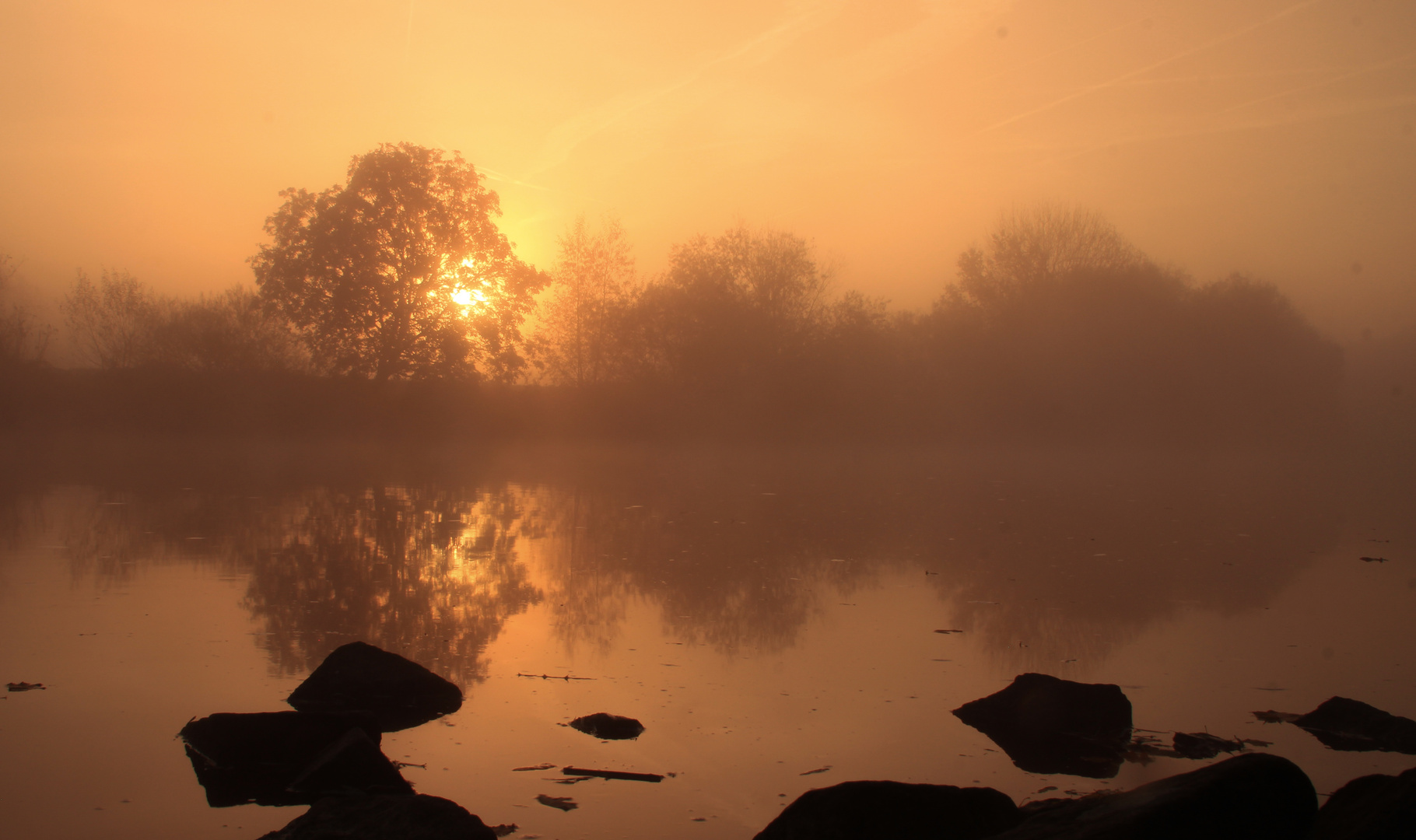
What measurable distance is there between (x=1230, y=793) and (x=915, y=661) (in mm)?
2405

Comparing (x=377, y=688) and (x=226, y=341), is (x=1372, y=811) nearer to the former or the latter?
(x=377, y=688)

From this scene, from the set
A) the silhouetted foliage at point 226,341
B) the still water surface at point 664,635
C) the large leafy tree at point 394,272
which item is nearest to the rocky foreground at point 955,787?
the still water surface at point 664,635

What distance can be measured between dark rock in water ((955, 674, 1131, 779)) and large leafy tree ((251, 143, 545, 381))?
98.0ft

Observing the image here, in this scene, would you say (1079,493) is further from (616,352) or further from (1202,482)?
(616,352)

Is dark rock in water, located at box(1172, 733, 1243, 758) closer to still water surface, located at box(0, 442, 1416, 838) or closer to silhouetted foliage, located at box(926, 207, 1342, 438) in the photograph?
Answer: still water surface, located at box(0, 442, 1416, 838)

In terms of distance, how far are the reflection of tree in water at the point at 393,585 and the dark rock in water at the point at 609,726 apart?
3.20 ft

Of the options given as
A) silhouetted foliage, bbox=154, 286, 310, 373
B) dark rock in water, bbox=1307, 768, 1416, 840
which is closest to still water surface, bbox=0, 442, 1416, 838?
dark rock in water, bbox=1307, 768, 1416, 840

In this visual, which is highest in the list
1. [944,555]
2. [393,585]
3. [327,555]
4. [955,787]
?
[944,555]

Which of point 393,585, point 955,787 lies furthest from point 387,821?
point 393,585

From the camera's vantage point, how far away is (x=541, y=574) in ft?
23.7

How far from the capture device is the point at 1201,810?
252cm

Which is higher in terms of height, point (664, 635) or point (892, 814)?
point (664, 635)

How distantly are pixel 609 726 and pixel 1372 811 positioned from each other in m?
2.56

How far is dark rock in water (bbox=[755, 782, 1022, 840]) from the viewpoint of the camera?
2.70 metres
